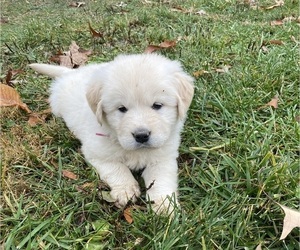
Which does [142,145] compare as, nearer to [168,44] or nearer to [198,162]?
[198,162]

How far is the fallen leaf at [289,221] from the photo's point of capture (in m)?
2.09

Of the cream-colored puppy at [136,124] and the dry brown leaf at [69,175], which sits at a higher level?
the cream-colored puppy at [136,124]

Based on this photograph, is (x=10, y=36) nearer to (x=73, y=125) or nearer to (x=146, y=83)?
(x=73, y=125)

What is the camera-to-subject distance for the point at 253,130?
2.81m

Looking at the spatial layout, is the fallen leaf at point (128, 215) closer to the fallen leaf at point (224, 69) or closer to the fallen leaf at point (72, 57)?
the fallen leaf at point (224, 69)

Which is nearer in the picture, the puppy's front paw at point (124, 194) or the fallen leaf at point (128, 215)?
the fallen leaf at point (128, 215)

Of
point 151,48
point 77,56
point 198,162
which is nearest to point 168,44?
point 151,48

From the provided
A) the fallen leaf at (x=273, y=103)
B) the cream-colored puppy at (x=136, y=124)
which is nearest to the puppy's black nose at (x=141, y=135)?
the cream-colored puppy at (x=136, y=124)

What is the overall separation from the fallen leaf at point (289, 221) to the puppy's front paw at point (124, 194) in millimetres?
861

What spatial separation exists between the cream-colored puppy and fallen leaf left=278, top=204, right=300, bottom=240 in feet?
2.01

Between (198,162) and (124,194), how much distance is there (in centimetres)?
62

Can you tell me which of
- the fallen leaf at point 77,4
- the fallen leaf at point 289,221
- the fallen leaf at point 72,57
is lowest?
the fallen leaf at point 77,4

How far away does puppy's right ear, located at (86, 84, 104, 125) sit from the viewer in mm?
2620

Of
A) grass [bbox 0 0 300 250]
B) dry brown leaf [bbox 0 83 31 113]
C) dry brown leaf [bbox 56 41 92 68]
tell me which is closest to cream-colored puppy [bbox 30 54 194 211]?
grass [bbox 0 0 300 250]
